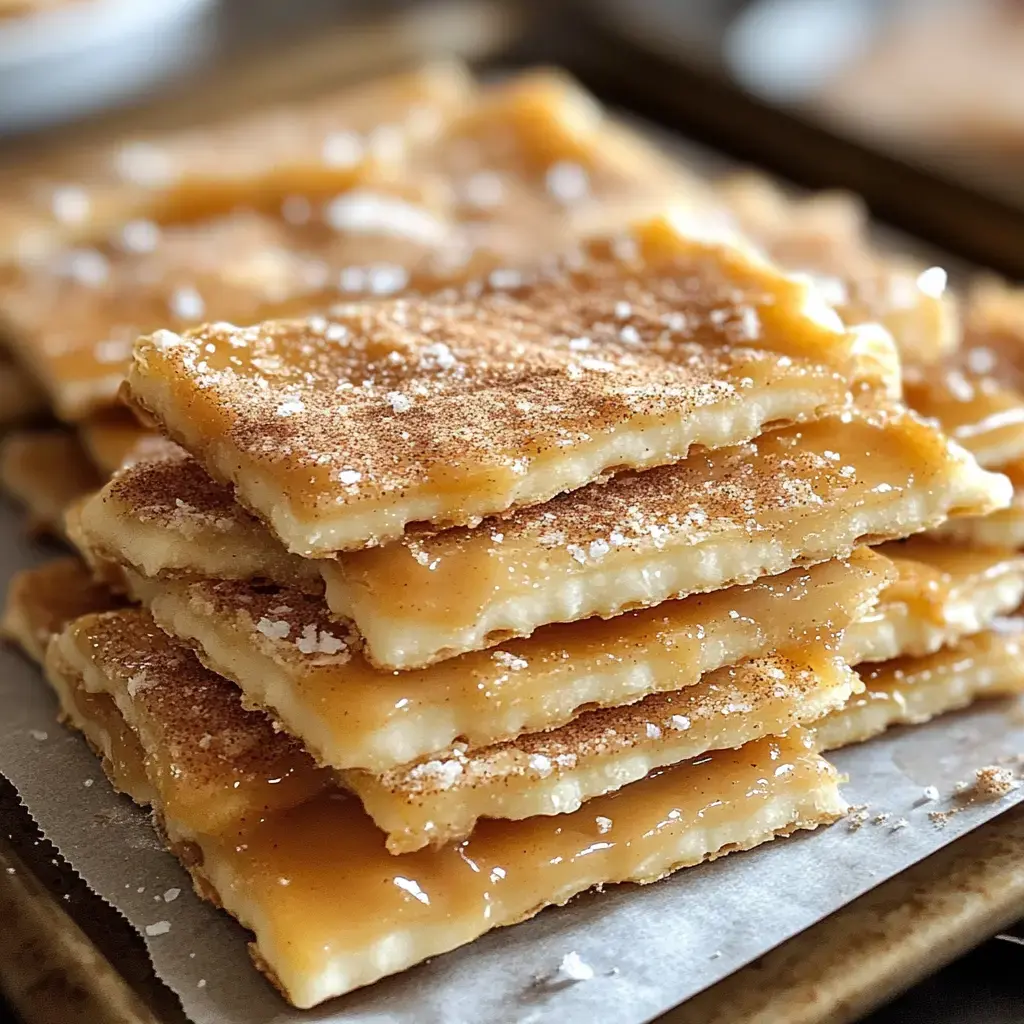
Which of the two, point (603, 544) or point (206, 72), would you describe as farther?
point (206, 72)

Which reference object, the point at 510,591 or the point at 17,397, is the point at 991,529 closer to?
the point at 510,591

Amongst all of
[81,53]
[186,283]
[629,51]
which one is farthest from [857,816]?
[629,51]

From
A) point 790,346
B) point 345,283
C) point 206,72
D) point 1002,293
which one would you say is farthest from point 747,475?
point 206,72

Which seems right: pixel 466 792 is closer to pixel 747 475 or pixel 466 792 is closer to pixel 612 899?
pixel 612 899

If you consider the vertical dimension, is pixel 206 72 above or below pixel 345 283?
above

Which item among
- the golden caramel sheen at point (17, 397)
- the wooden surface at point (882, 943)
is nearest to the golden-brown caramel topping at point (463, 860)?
the wooden surface at point (882, 943)

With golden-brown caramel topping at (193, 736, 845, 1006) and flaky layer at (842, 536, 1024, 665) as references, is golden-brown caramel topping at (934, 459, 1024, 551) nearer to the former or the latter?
flaky layer at (842, 536, 1024, 665)
